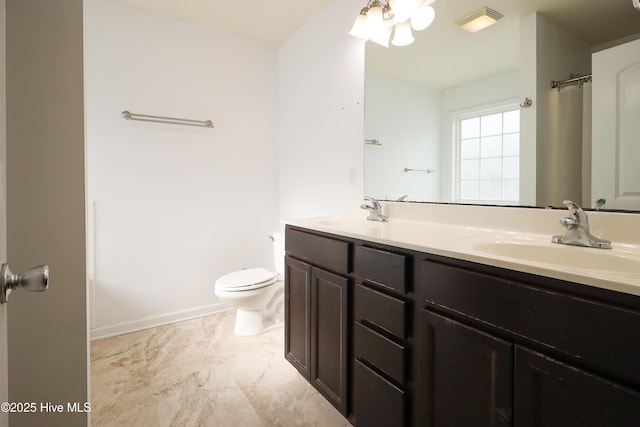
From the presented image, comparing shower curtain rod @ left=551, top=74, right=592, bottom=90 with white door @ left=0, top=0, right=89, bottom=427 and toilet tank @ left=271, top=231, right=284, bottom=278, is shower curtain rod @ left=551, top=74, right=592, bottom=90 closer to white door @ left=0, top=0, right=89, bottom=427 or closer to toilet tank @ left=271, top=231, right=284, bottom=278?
white door @ left=0, top=0, right=89, bottom=427

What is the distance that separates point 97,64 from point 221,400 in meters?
2.28

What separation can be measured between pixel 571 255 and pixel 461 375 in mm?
500

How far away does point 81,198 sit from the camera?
1015 mm

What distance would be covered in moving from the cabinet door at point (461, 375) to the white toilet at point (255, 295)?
4.50ft

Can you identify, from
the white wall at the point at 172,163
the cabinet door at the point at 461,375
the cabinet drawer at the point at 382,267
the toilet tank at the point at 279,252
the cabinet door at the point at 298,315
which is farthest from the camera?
the toilet tank at the point at 279,252

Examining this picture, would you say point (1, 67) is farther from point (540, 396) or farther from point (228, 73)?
point (228, 73)

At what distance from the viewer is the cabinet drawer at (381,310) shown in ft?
3.46

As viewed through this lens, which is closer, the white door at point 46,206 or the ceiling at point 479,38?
the white door at point 46,206

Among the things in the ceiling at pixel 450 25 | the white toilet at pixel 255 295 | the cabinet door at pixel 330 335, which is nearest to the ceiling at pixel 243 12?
the ceiling at pixel 450 25

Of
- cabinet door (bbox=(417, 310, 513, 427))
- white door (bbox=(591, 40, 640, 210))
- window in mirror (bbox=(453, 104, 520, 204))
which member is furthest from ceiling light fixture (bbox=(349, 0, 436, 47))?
cabinet door (bbox=(417, 310, 513, 427))

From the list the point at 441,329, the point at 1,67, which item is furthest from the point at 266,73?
the point at 441,329

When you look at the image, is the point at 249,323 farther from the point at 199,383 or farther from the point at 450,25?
the point at 450,25

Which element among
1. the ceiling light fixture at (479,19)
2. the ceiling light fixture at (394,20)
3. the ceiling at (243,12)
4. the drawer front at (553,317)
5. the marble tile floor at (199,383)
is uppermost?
the ceiling at (243,12)

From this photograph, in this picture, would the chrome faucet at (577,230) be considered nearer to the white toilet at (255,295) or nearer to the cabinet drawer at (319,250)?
the cabinet drawer at (319,250)
